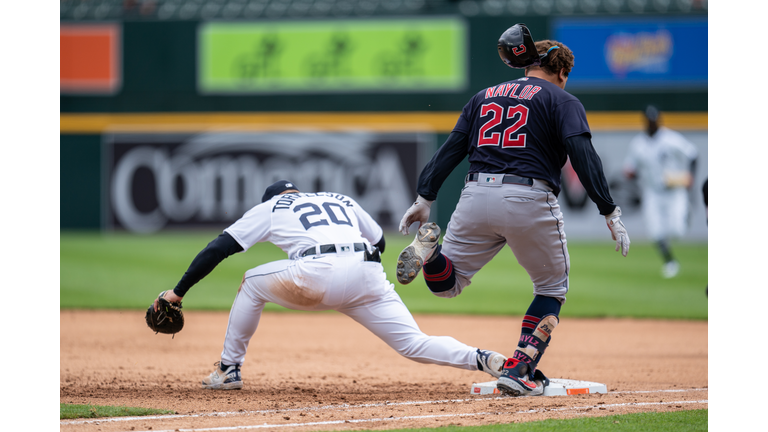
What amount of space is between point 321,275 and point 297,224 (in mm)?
320

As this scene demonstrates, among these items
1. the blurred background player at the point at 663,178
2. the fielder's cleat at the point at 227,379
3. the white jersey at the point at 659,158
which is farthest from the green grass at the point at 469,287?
the fielder's cleat at the point at 227,379

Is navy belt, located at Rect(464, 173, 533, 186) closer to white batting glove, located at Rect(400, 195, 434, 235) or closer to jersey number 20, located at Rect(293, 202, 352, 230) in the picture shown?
white batting glove, located at Rect(400, 195, 434, 235)

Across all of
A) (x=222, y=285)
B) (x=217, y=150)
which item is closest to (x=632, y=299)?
(x=222, y=285)

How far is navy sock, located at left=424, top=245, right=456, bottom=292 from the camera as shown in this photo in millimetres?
3877

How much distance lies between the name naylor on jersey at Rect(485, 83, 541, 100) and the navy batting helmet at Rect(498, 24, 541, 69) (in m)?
0.14

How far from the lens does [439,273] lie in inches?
154

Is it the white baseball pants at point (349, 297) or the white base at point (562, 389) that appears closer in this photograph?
the white baseball pants at point (349, 297)

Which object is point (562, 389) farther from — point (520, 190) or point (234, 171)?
point (234, 171)

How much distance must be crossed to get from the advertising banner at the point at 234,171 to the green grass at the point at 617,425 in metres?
12.2

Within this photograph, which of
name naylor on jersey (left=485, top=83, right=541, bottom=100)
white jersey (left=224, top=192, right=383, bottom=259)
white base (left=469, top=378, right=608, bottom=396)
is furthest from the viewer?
white base (left=469, top=378, right=608, bottom=396)

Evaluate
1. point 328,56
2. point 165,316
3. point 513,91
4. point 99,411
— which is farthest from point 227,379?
point 328,56

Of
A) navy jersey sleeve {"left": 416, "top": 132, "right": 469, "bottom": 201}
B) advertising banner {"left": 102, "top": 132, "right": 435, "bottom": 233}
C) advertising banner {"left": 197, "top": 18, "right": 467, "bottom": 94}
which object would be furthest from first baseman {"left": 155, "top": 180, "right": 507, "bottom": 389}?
advertising banner {"left": 197, "top": 18, "right": 467, "bottom": 94}

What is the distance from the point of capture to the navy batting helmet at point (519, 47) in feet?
12.7

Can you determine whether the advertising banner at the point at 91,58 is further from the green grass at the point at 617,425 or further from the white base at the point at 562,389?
the green grass at the point at 617,425
